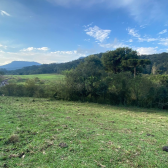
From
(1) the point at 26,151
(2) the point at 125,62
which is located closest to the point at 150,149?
(1) the point at 26,151

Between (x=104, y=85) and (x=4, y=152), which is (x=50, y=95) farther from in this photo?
(x=4, y=152)

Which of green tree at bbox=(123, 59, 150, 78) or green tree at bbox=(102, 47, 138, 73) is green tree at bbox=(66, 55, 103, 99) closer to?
green tree at bbox=(123, 59, 150, 78)

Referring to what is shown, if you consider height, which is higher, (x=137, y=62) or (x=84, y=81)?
(x=137, y=62)

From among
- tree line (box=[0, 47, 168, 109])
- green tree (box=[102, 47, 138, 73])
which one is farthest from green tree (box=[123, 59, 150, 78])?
tree line (box=[0, 47, 168, 109])

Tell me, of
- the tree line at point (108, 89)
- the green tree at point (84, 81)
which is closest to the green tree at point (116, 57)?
the tree line at point (108, 89)

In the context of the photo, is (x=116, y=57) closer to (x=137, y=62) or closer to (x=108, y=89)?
(x=137, y=62)

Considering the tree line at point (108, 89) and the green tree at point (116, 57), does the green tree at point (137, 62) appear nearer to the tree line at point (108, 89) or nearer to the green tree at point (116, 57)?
the green tree at point (116, 57)

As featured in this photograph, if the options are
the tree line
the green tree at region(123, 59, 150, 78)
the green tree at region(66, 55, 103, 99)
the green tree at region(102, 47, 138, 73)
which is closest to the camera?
the tree line

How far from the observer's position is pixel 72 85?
2155 cm

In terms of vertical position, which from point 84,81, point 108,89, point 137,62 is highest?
point 137,62

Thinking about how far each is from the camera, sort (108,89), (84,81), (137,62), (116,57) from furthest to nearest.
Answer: (116,57) < (137,62) < (84,81) < (108,89)

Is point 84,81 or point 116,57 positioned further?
point 116,57

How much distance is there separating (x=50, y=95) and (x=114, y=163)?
21.3 metres

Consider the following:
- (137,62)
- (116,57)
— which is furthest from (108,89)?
(116,57)
